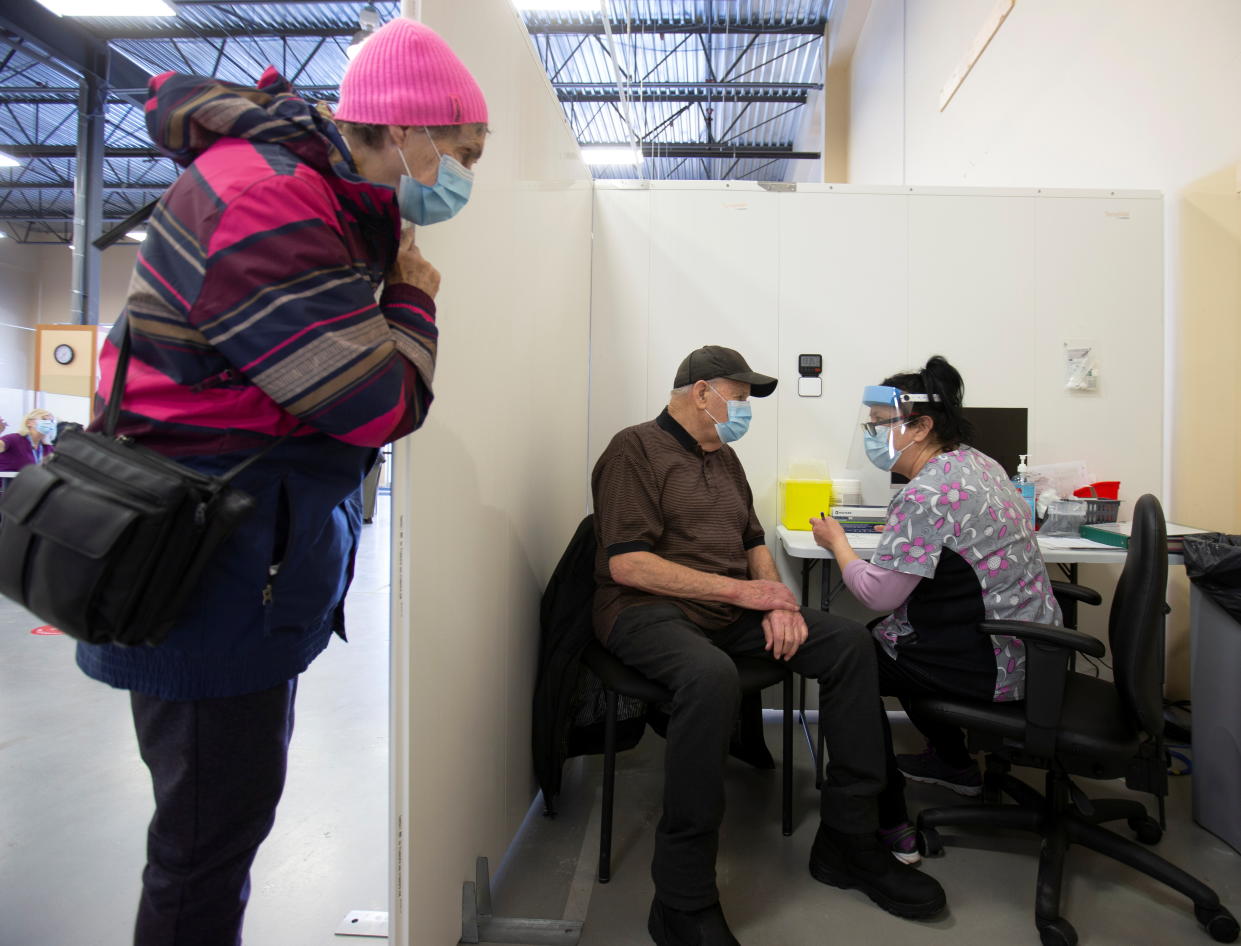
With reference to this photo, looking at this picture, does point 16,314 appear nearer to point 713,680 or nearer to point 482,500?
point 482,500

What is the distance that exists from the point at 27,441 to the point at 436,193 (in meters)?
5.66

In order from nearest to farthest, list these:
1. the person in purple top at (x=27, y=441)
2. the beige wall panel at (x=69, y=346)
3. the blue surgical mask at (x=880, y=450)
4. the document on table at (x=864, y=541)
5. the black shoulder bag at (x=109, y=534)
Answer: the black shoulder bag at (x=109, y=534)
the blue surgical mask at (x=880, y=450)
the document on table at (x=864, y=541)
the person in purple top at (x=27, y=441)
the beige wall panel at (x=69, y=346)

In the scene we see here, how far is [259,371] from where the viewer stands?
2.31 feet

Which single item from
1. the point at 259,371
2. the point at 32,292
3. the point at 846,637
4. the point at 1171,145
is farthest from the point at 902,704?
the point at 32,292

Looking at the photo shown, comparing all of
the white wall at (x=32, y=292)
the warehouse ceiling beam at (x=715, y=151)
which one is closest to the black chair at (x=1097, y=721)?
the warehouse ceiling beam at (x=715, y=151)

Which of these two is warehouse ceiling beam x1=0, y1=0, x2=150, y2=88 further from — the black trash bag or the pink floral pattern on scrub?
the black trash bag

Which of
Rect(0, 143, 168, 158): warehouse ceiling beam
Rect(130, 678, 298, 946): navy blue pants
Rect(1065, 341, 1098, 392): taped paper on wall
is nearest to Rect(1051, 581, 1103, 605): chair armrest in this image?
Rect(1065, 341, 1098, 392): taped paper on wall

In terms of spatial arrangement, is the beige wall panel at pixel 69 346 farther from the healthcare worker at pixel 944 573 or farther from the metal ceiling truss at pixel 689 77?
the healthcare worker at pixel 944 573

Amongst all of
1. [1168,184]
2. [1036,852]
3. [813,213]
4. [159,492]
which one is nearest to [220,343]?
[159,492]

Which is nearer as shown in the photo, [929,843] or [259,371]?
[259,371]

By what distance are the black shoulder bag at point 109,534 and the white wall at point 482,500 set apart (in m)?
0.43

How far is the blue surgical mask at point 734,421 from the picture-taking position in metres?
1.91

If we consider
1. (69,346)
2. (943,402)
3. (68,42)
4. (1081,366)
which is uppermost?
(68,42)

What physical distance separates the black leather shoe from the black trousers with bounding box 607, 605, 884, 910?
21 millimetres
